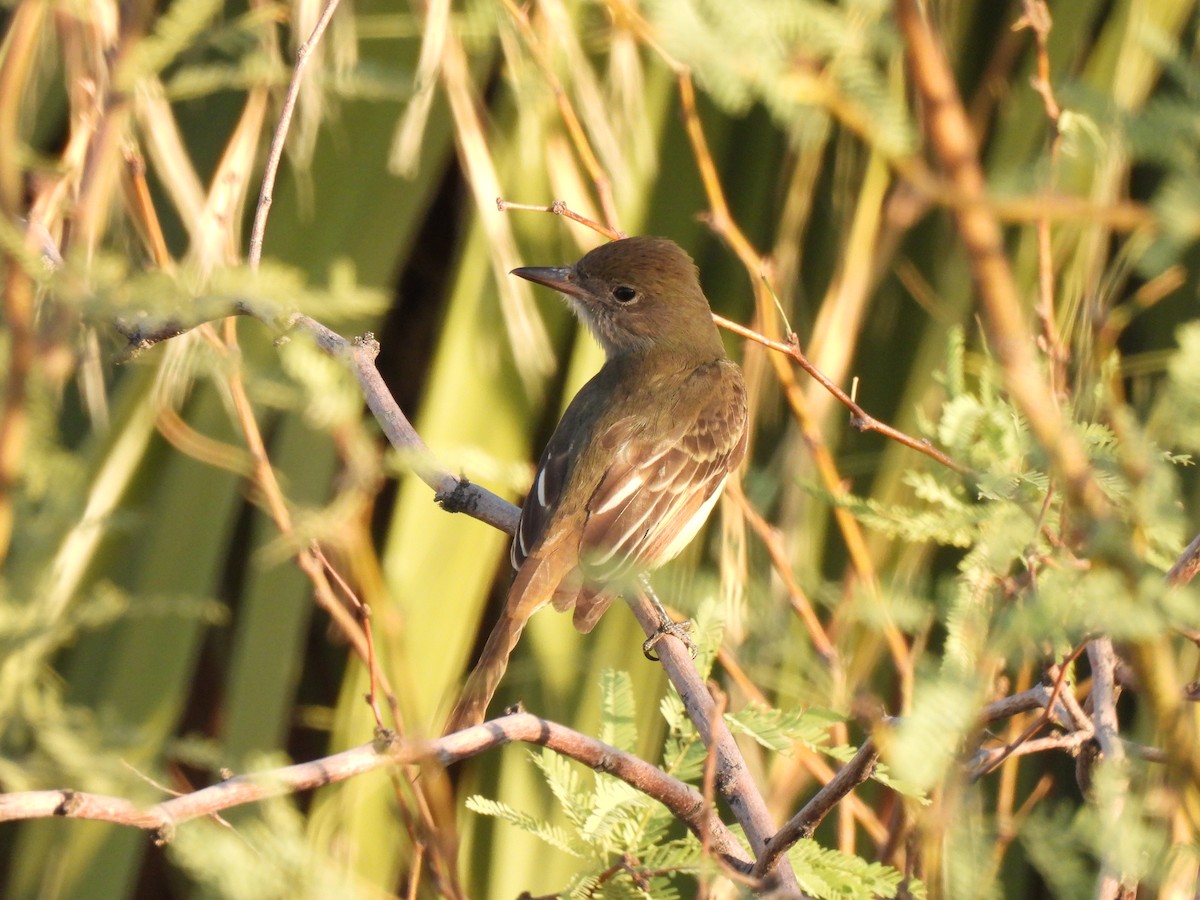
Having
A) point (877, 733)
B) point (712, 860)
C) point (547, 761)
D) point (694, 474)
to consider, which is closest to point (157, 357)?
point (694, 474)

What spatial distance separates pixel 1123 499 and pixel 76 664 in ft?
13.8

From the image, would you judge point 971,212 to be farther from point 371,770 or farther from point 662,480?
point 662,480

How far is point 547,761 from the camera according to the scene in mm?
2641

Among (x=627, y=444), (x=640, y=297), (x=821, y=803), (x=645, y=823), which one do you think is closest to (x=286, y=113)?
(x=645, y=823)

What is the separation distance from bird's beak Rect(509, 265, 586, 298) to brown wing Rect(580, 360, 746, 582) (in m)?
0.50

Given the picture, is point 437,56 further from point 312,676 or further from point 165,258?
point 312,676

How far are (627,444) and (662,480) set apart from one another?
168 millimetres

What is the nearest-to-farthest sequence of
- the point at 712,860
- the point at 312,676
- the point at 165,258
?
1. the point at 712,860
2. the point at 165,258
3. the point at 312,676

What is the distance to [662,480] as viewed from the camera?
452 cm

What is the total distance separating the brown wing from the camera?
435 cm

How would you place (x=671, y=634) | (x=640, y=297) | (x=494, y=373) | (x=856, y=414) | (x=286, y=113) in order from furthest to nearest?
(x=640, y=297), (x=494, y=373), (x=671, y=634), (x=856, y=414), (x=286, y=113)

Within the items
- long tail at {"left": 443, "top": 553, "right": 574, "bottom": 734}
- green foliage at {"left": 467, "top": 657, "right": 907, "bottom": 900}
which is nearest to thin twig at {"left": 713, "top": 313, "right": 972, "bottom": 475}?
green foliage at {"left": 467, "top": 657, "right": 907, "bottom": 900}

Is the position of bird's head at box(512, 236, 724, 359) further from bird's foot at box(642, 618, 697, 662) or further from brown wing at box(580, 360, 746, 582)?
bird's foot at box(642, 618, 697, 662)

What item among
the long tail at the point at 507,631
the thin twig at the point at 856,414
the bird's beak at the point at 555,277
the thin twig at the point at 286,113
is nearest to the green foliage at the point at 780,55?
the thin twig at the point at 856,414
